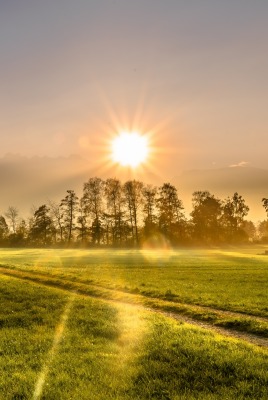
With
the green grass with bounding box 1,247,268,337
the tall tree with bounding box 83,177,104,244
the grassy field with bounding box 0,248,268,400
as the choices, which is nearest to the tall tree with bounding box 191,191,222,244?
the tall tree with bounding box 83,177,104,244

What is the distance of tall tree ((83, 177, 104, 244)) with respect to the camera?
13962cm

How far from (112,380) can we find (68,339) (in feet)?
15.8

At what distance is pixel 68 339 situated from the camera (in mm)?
16625

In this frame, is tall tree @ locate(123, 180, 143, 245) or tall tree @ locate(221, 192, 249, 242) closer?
tall tree @ locate(123, 180, 143, 245)

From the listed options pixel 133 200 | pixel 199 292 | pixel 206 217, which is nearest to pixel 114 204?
pixel 133 200

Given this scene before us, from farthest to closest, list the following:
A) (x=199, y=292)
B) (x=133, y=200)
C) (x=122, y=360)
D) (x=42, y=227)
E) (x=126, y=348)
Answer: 1. (x=42, y=227)
2. (x=133, y=200)
3. (x=199, y=292)
4. (x=126, y=348)
5. (x=122, y=360)

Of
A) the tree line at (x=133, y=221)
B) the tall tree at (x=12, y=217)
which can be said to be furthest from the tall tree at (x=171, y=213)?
A: the tall tree at (x=12, y=217)

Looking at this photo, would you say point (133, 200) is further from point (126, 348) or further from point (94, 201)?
point (126, 348)

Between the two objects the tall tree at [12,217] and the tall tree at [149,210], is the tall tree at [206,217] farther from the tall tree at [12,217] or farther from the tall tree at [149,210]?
the tall tree at [12,217]

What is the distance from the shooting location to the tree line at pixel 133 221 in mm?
140125

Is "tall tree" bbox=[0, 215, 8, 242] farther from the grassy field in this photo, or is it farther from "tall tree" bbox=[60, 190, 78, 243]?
the grassy field

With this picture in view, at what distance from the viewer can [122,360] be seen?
14000mm

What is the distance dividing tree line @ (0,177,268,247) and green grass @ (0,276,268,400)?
114 metres

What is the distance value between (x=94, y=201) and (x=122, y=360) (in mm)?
127166
